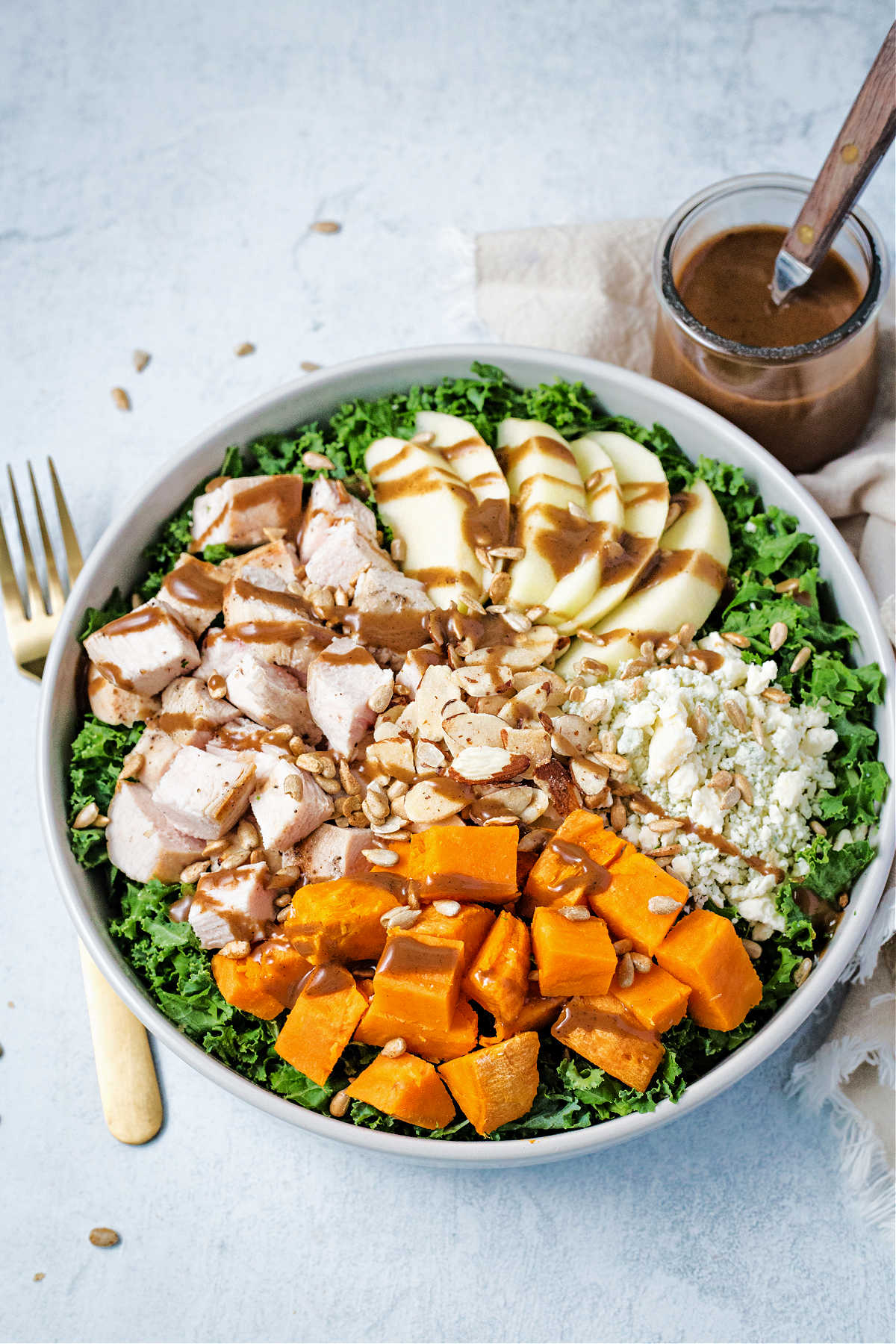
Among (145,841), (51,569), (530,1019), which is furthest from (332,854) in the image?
(51,569)

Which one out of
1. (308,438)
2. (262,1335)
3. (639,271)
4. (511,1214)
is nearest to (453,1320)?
(511,1214)

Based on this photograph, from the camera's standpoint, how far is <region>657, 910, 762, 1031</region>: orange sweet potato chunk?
2467 mm

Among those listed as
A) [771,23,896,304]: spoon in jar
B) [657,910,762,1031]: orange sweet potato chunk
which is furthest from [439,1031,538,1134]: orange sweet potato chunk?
[771,23,896,304]: spoon in jar

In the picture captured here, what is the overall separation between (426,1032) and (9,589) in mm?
1690

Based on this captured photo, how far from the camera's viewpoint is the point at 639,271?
3.55 meters

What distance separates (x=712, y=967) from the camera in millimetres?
2463

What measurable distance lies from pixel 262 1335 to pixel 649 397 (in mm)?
2520

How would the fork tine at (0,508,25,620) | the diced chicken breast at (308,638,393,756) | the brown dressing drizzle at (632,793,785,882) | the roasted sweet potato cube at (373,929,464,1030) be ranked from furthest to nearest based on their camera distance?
the fork tine at (0,508,25,620) < the diced chicken breast at (308,638,393,756) < the brown dressing drizzle at (632,793,785,882) < the roasted sweet potato cube at (373,929,464,1030)

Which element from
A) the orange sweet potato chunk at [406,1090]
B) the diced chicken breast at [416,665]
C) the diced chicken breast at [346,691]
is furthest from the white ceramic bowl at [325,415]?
the diced chicken breast at [416,665]

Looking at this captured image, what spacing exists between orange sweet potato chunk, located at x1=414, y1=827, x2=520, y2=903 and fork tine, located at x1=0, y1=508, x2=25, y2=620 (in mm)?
1432

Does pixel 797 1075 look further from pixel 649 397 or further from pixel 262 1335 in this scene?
pixel 649 397

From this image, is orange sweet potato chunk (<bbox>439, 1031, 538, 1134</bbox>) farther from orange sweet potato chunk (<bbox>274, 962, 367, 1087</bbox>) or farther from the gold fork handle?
the gold fork handle

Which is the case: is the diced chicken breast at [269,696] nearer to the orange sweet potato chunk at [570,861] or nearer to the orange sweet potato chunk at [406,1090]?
the orange sweet potato chunk at [570,861]

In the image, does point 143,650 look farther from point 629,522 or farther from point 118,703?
point 629,522
